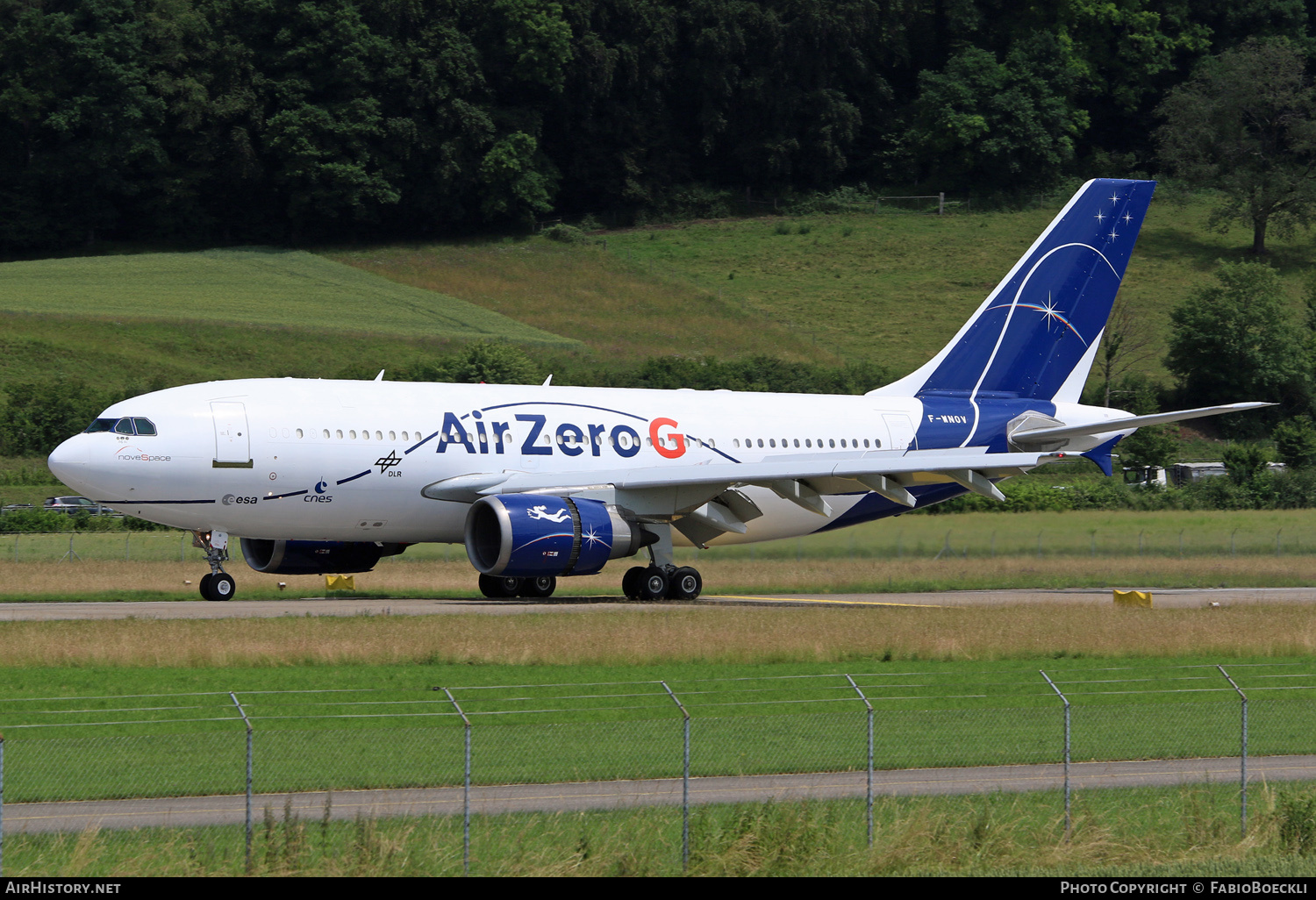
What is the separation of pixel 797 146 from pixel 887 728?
11493 centimetres

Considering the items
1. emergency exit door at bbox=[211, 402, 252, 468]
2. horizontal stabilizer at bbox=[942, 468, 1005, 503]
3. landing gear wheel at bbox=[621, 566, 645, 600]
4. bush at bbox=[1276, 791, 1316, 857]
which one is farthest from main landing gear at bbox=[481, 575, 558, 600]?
bush at bbox=[1276, 791, 1316, 857]

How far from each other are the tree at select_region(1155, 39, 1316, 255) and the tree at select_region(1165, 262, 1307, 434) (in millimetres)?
30964

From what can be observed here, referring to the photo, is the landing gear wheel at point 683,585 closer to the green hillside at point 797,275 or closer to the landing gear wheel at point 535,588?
the landing gear wheel at point 535,588

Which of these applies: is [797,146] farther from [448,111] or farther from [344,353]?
[344,353]

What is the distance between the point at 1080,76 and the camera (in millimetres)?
139500

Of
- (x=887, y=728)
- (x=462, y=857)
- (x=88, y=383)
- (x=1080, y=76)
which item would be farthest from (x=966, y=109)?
(x=462, y=857)

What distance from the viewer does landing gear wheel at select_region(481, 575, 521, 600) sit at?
119ft

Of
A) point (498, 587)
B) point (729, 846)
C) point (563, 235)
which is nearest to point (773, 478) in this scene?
point (498, 587)

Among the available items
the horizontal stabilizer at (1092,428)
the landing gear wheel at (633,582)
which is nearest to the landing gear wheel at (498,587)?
the landing gear wheel at (633,582)

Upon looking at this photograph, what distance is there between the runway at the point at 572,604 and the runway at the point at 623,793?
14170 mm

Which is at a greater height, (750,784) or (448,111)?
(448,111)

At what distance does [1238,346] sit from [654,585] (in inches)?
2560

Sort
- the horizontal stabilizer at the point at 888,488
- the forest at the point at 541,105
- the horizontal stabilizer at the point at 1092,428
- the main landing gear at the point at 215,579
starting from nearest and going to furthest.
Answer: the main landing gear at the point at 215,579 → the horizontal stabilizer at the point at 888,488 → the horizontal stabilizer at the point at 1092,428 → the forest at the point at 541,105

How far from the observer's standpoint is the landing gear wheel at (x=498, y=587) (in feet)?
119
